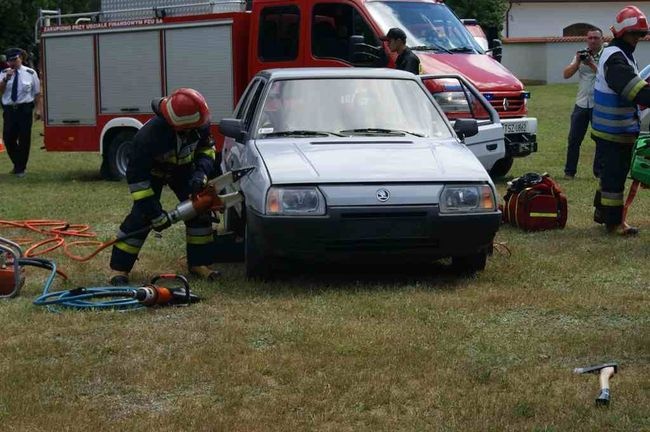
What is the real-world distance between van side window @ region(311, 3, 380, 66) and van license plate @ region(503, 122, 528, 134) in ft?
6.38

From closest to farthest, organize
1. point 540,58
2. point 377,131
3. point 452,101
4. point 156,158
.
A: 1. point 156,158
2. point 377,131
3. point 452,101
4. point 540,58

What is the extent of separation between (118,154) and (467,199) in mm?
9211

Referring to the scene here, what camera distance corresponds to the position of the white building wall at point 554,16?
2311 inches

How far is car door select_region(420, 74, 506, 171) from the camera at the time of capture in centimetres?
1164

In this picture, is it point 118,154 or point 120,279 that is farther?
point 118,154

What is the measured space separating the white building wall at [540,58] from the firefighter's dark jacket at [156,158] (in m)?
40.3

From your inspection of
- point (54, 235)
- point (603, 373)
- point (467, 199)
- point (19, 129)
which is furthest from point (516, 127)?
point (603, 373)

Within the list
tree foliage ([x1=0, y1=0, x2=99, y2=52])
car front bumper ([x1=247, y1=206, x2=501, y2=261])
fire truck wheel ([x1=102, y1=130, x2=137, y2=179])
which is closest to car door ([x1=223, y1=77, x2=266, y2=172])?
car front bumper ([x1=247, y1=206, x2=501, y2=261])

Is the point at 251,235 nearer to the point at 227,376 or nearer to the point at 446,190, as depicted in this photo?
the point at 446,190

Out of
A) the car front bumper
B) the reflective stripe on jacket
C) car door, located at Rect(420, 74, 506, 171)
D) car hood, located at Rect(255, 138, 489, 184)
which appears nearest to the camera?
the car front bumper

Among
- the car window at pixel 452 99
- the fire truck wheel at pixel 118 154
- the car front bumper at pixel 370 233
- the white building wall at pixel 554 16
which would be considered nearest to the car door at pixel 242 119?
the car front bumper at pixel 370 233

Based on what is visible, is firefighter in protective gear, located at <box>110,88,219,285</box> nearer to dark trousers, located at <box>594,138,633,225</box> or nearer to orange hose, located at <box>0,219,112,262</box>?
orange hose, located at <box>0,219,112,262</box>

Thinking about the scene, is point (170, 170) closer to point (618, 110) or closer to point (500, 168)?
point (618, 110)

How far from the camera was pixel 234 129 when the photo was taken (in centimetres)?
848
